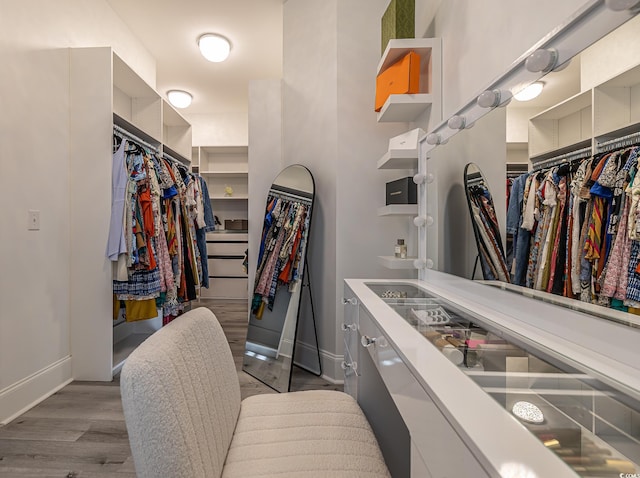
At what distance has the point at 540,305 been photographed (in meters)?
0.88

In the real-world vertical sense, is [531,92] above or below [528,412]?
above

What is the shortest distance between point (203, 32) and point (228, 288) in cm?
324

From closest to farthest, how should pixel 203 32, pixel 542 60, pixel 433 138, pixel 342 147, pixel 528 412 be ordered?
pixel 528 412 < pixel 542 60 < pixel 433 138 < pixel 342 147 < pixel 203 32

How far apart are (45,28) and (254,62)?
84.1 inches

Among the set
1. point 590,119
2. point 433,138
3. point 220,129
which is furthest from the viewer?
point 220,129

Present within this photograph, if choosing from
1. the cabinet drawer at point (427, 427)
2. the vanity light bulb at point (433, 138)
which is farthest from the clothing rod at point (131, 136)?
the cabinet drawer at point (427, 427)

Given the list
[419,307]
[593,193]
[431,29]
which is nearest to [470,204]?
[419,307]

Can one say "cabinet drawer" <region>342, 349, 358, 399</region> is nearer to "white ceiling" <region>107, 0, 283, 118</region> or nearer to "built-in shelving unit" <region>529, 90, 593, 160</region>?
"built-in shelving unit" <region>529, 90, 593, 160</region>

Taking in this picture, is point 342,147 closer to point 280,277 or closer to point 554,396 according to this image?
point 280,277

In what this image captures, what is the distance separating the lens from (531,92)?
96 cm

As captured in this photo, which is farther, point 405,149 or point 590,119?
point 405,149

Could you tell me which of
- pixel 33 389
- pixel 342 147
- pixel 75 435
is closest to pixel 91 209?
pixel 33 389

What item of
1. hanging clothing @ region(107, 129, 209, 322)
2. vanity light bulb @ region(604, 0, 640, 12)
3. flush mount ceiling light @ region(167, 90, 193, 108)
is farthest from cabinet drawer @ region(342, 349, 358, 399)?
flush mount ceiling light @ region(167, 90, 193, 108)

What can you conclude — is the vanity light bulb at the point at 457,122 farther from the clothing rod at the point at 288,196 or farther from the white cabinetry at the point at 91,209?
the white cabinetry at the point at 91,209
